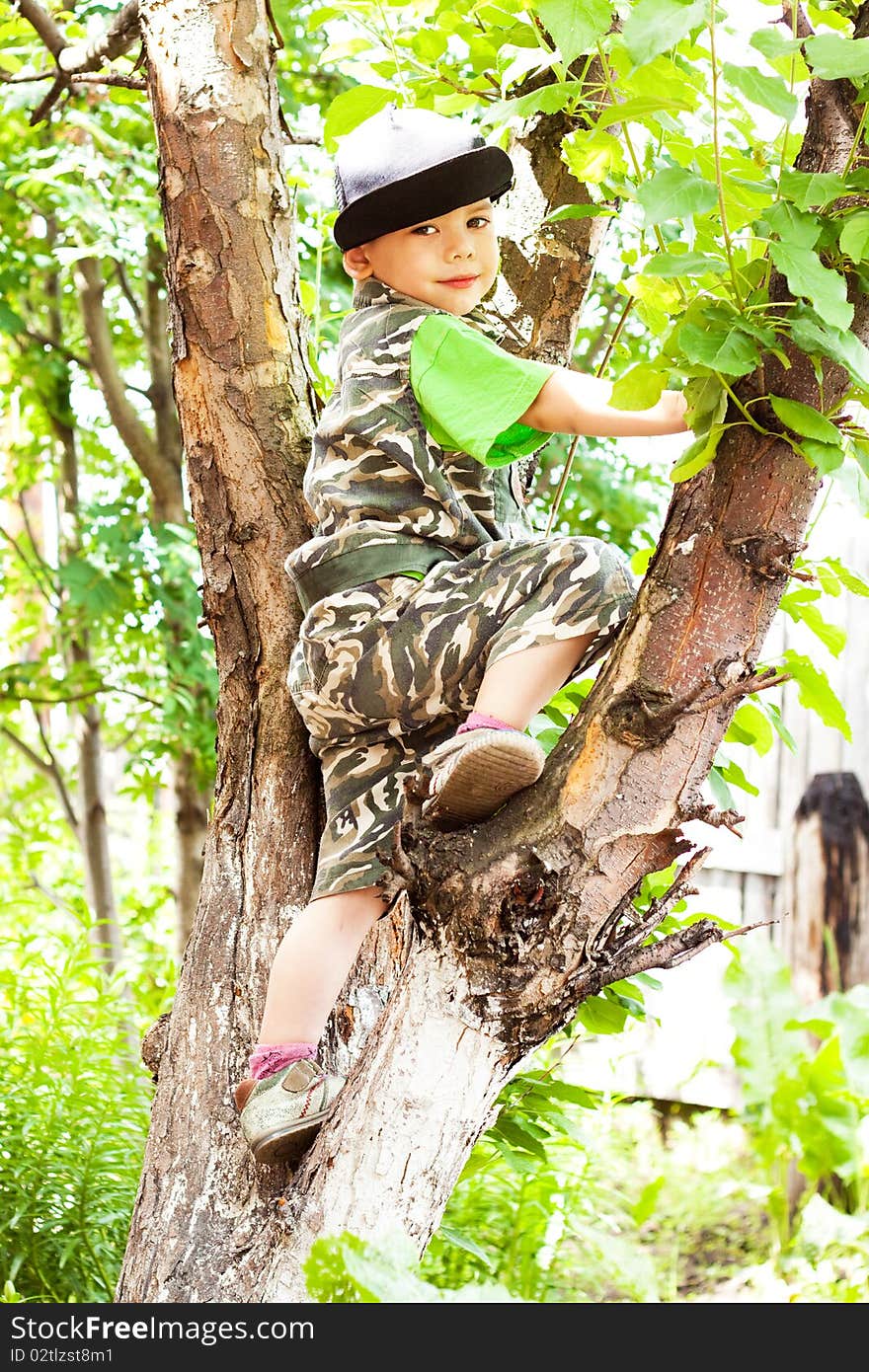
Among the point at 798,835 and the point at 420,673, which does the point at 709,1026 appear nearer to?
the point at 798,835

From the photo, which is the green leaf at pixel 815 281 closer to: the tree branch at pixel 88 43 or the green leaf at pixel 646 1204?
the tree branch at pixel 88 43

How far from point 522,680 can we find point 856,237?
23.5 inches

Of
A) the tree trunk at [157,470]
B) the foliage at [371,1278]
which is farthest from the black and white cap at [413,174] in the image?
the tree trunk at [157,470]

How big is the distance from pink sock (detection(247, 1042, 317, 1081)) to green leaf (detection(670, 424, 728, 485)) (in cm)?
85

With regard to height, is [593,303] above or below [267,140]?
above

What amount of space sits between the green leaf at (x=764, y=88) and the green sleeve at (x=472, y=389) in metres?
0.43

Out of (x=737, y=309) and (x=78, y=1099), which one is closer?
(x=737, y=309)

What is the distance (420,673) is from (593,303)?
2.82m

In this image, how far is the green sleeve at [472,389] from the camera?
1518mm

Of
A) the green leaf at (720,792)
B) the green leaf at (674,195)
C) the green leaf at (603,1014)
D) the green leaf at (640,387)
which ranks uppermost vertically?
the green leaf at (674,195)

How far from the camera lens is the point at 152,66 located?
2.06 meters

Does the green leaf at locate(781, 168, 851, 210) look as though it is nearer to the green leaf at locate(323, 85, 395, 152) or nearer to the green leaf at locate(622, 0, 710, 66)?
the green leaf at locate(622, 0, 710, 66)

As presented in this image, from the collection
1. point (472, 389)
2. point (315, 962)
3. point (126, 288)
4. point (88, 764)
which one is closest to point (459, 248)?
point (472, 389)

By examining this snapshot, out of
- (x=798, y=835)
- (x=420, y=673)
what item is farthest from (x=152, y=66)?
(x=798, y=835)
